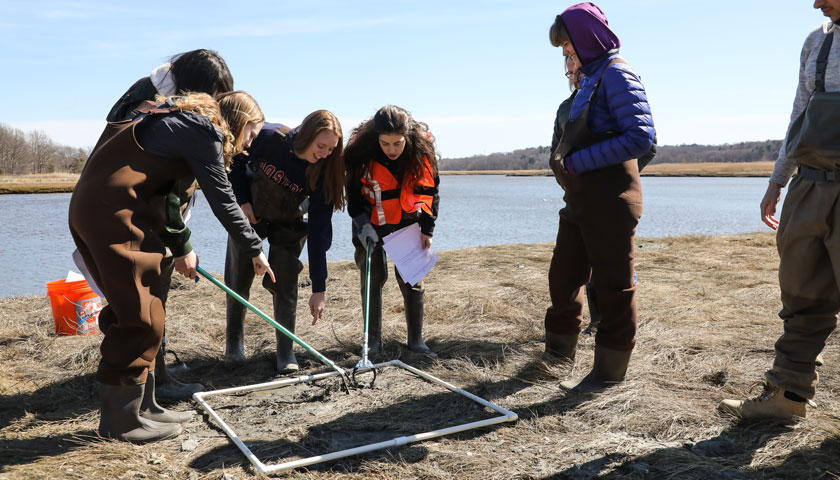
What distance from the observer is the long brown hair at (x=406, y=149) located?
379cm

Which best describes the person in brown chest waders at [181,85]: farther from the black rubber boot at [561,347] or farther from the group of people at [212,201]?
the black rubber boot at [561,347]

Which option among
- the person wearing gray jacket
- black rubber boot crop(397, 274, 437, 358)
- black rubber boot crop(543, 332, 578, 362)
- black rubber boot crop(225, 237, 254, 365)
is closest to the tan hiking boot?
the person wearing gray jacket

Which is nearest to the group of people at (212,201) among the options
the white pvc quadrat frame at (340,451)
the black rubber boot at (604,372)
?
the white pvc quadrat frame at (340,451)

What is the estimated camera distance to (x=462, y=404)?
3.15m

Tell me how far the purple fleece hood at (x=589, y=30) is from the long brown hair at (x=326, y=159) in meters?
1.40

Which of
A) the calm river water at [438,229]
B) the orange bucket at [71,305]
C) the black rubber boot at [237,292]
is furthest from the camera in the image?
the calm river water at [438,229]

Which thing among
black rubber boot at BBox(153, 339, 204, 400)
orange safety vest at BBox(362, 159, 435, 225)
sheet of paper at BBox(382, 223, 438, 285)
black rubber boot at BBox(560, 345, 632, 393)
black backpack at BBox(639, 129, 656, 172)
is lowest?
black rubber boot at BBox(153, 339, 204, 400)

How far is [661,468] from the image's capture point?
238 cm

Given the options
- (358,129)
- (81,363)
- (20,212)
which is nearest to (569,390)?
(358,129)

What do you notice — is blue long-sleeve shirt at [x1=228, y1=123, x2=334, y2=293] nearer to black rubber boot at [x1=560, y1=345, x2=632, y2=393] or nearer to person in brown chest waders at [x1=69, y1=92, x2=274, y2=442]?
person in brown chest waders at [x1=69, y1=92, x2=274, y2=442]

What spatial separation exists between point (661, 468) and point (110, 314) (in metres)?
2.42

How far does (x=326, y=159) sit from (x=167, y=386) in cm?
157

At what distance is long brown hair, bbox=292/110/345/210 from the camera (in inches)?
136

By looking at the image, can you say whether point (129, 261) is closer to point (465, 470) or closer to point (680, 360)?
point (465, 470)
